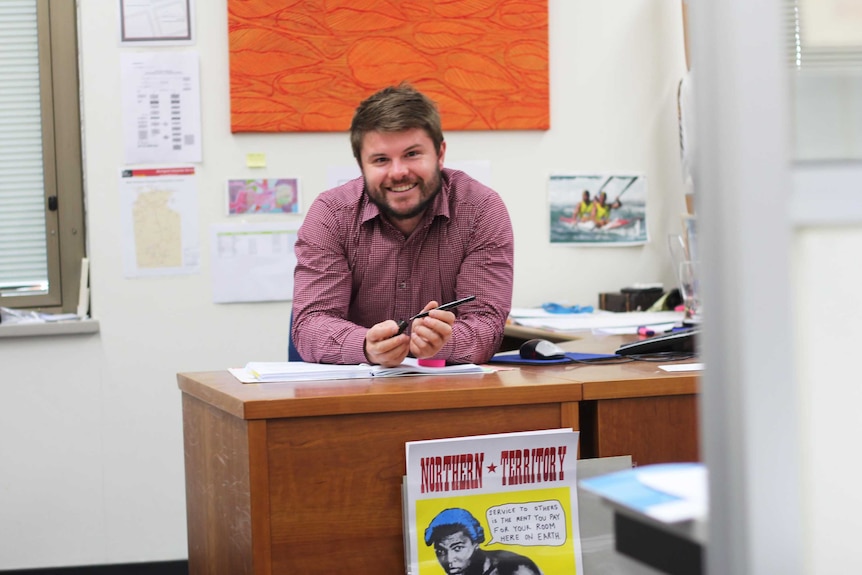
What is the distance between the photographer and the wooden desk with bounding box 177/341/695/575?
1501 millimetres

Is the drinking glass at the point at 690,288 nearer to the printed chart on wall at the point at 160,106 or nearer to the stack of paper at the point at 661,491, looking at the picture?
the printed chart on wall at the point at 160,106

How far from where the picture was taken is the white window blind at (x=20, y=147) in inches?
136

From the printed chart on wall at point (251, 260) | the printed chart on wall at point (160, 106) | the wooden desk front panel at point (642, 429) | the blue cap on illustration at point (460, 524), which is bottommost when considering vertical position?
the blue cap on illustration at point (460, 524)

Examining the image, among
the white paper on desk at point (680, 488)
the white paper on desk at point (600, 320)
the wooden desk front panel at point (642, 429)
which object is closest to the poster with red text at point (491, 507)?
the wooden desk front panel at point (642, 429)

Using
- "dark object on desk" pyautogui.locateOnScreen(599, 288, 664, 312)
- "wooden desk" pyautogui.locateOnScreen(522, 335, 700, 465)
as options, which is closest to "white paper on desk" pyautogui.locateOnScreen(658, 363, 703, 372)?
"wooden desk" pyautogui.locateOnScreen(522, 335, 700, 465)

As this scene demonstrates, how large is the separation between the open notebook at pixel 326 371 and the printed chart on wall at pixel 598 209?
1785 mm

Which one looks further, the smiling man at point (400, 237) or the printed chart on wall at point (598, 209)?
the printed chart on wall at point (598, 209)

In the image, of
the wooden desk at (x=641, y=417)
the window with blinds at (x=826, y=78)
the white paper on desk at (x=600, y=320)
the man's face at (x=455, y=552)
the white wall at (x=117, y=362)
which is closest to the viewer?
the window with blinds at (x=826, y=78)

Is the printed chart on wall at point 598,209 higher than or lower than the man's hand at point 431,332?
higher

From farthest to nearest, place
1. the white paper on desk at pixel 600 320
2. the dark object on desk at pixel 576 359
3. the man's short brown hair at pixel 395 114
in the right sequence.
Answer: the white paper on desk at pixel 600 320
the man's short brown hair at pixel 395 114
the dark object on desk at pixel 576 359

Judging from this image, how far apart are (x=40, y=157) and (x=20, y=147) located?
0.08 metres

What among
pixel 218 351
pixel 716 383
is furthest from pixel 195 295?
pixel 716 383

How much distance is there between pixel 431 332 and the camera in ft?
6.27

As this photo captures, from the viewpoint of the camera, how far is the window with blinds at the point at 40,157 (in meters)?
3.44
